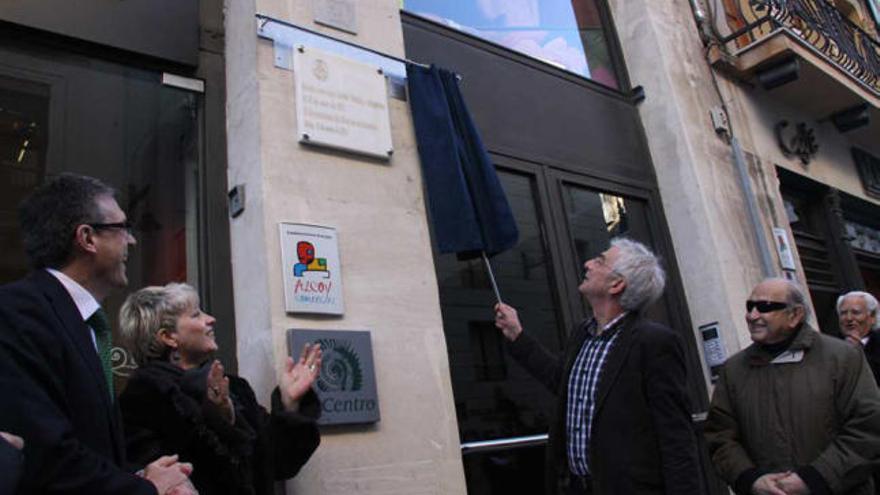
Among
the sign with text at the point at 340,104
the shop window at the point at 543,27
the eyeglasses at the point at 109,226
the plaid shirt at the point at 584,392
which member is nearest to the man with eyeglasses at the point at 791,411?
the plaid shirt at the point at 584,392

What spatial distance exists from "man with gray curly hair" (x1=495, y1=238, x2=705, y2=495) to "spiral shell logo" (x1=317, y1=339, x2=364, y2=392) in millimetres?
869

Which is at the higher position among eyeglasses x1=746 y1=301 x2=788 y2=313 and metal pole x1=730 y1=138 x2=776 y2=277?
metal pole x1=730 y1=138 x2=776 y2=277

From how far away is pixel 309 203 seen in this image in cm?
342

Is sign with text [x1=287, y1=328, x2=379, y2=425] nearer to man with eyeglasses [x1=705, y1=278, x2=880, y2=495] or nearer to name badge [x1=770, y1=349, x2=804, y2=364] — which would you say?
man with eyeglasses [x1=705, y1=278, x2=880, y2=495]

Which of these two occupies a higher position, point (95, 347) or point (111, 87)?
point (111, 87)

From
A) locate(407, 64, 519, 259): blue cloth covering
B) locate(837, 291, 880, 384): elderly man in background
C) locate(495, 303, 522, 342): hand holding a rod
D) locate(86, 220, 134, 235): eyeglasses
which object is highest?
locate(407, 64, 519, 259): blue cloth covering

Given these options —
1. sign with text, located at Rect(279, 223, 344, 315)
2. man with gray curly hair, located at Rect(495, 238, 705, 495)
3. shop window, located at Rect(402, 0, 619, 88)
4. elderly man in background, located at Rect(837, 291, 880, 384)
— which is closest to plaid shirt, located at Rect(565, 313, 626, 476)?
man with gray curly hair, located at Rect(495, 238, 705, 495)

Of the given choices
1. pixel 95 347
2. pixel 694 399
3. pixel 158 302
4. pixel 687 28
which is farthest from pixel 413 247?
pixel 687 28

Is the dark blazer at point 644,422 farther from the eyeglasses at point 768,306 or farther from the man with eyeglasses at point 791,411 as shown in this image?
the eyeglasses at point 768,306

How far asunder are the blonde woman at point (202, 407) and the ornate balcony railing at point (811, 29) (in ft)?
19.3

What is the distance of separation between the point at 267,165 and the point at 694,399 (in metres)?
3.75

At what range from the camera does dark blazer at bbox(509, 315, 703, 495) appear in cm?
263

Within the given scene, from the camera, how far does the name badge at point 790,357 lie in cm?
313

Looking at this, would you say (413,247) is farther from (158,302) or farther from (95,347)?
(95,347)
